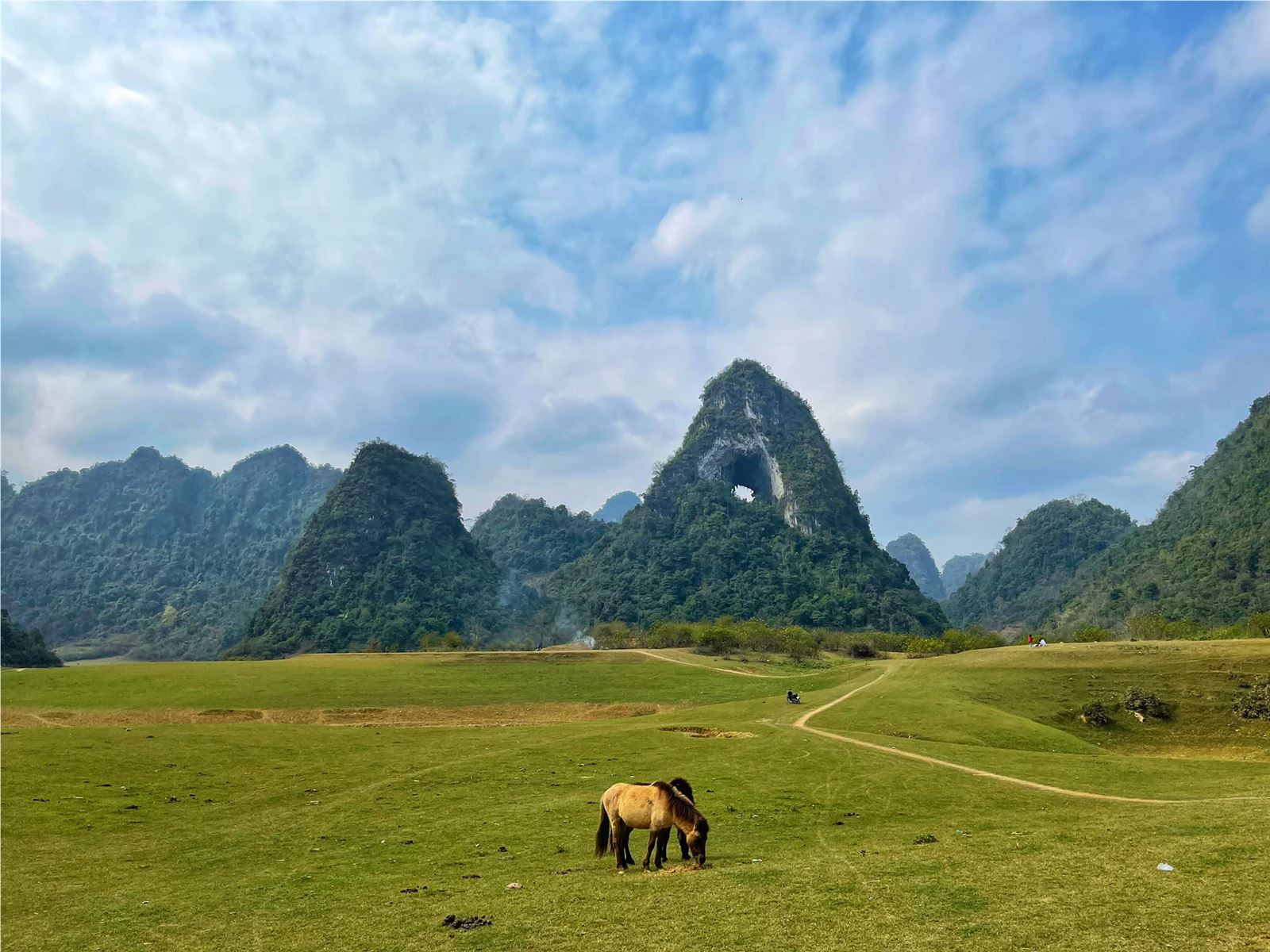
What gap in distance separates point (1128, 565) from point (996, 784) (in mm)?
161432

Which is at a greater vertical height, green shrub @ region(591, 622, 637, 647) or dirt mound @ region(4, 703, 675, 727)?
green shrub @ region(591, 622, 637, 647)

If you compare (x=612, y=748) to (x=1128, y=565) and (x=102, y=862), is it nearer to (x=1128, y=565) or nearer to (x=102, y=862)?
(x=102, y=862)

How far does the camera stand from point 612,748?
1310 inches

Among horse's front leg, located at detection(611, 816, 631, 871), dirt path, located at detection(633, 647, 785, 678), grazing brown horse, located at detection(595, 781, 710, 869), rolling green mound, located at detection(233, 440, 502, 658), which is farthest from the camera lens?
rolling green mound, located at detection(233, 440, 502, 658)

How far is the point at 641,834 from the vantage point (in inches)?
781

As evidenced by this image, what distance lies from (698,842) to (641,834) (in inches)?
245

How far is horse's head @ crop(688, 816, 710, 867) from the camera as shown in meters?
14.3

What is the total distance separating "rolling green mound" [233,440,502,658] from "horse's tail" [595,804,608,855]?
127152 millimetres

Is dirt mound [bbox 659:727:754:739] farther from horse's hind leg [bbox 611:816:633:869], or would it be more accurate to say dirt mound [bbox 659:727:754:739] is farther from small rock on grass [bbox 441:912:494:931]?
small rock on grass [bbox 441:912:494:931]

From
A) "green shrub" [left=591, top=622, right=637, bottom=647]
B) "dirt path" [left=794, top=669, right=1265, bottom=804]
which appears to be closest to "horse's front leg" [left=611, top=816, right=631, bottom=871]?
"dirt path" [left=794, top=669, right=1265, bottom=804]

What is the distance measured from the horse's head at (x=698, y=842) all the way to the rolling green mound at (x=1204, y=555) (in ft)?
424

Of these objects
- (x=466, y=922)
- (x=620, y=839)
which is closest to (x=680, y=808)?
(x=620, y=839)

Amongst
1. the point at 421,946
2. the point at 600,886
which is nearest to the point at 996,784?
the point at 600,886

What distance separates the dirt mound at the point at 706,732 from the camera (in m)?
37.7
